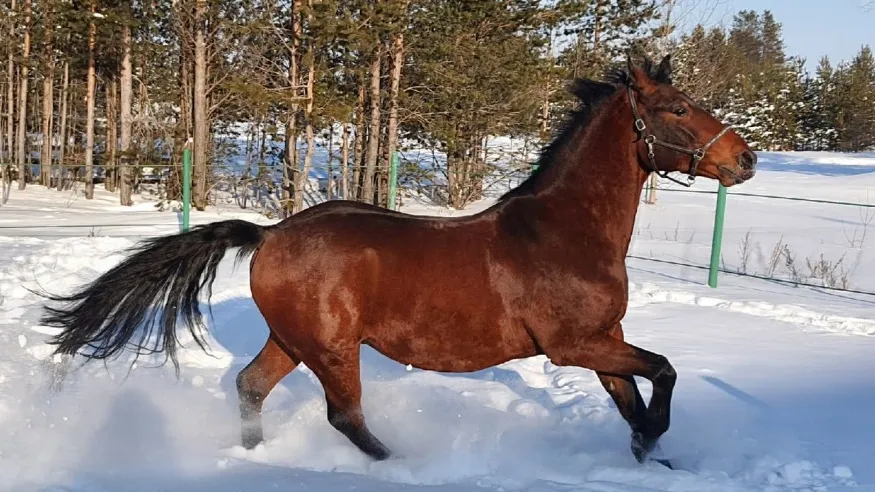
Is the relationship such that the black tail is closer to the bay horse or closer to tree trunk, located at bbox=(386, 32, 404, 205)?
the bay horse

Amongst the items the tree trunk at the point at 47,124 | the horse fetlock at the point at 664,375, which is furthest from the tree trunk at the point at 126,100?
the horse fetlock at the point at 664,375

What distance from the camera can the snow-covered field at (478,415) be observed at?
331cm

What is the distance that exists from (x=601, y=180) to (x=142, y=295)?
240 centimetres

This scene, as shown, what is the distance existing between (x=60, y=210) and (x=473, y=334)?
17.3 metres

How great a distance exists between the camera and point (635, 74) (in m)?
3.65

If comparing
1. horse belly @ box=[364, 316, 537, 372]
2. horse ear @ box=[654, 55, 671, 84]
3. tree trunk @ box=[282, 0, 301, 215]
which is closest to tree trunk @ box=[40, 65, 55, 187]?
tree trunk @ box=[282, 0, 301, 215]

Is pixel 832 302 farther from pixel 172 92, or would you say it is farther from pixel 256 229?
pixel 172 92

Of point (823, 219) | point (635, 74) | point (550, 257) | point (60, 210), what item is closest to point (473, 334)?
point (550, 257)

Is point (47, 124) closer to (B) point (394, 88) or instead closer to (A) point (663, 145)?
(B) point (394, 88)

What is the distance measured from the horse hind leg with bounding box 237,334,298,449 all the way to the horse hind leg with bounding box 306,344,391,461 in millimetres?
273

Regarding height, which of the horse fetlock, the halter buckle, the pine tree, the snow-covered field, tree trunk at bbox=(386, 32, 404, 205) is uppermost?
the pine tree

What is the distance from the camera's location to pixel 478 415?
4.29 metres

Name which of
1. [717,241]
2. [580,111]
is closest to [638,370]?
[580,111]

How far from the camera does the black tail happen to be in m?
3.81
